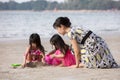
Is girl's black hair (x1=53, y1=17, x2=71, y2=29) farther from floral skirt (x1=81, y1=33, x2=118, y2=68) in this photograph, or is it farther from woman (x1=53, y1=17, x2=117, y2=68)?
floral skirt (x1=81, y1=33, x2=118, y2=68)

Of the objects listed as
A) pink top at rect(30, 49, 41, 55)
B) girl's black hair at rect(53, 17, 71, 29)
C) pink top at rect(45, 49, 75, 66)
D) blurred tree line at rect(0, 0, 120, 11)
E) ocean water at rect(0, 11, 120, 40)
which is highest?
blurred tree line at rect(0, 0, 120, 11)

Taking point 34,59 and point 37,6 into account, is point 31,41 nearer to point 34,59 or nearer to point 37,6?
point 34,59

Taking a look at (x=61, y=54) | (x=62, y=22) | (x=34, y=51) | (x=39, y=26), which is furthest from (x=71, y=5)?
(x=62, y=22)

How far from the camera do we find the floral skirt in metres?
Answer: 7.82

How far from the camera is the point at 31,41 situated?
8398 millimetres

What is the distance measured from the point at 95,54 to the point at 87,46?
0.20 metres

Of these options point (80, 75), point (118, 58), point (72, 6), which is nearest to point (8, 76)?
point (80, 75)

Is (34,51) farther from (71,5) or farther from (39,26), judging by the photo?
(71,5)

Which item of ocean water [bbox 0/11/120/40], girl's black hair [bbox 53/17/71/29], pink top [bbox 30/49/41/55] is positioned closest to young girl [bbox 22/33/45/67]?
pink top [bbox 30/49/41/55]

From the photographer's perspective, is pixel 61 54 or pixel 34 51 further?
pixel 34 51

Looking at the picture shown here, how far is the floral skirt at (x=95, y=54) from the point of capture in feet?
25.6

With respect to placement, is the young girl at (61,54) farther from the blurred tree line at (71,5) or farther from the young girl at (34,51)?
the blurred tree line at (71,5)

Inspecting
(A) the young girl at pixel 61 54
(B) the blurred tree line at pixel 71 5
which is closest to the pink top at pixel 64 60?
(A) the young girl at pixel 61 54

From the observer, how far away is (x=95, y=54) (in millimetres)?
7801
